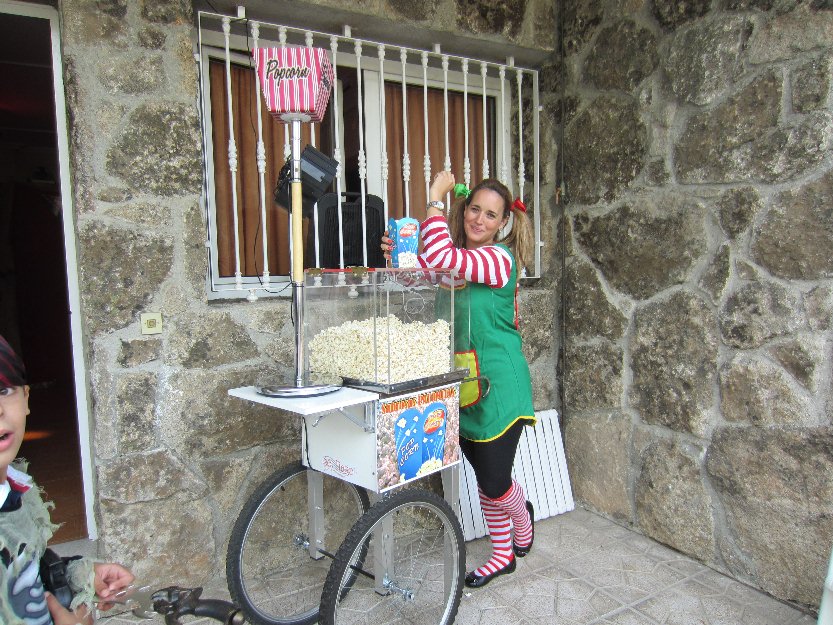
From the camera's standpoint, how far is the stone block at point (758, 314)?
2156mm

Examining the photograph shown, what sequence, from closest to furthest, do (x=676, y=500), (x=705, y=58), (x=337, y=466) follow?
(x=337, y=466)
(x=705, y=58)
(x=676, y=500)

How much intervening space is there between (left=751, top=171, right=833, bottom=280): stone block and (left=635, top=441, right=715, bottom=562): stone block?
0.85 metres

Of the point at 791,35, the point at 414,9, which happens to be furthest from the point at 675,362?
the point at 414,9

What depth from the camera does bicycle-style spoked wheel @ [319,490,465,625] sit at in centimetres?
173

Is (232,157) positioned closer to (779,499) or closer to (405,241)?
(405,241)

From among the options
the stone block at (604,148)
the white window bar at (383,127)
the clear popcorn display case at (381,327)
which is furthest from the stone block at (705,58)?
the clear popcorn display case at (381,327)

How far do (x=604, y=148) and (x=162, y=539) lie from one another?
2586 mm

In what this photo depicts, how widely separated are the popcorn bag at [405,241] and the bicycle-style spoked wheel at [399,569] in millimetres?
819

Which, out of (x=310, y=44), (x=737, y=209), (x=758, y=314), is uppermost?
(x=310, y=44)

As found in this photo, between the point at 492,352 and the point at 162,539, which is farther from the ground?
the point at 492,352

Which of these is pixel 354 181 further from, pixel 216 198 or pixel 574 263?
pixel 574 263

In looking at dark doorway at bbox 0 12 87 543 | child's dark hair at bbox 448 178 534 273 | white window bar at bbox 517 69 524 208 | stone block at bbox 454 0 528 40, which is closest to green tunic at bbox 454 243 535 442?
child's dark hair at bbox 448 178 534 273

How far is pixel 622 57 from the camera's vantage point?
2730 millimetres

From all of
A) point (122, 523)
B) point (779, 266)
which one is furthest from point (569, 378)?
point (122, 523)
